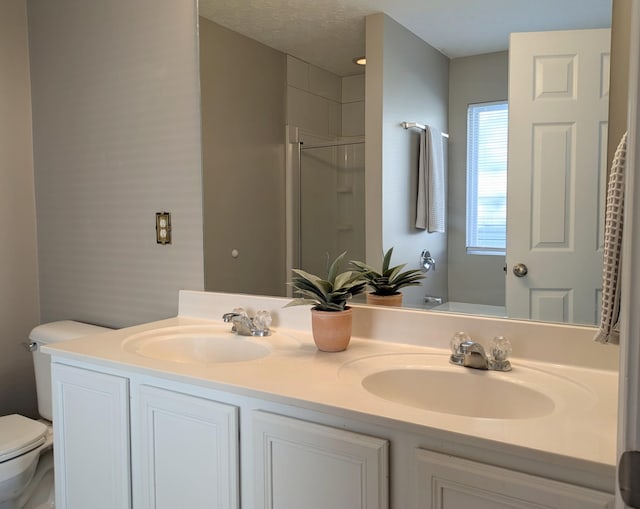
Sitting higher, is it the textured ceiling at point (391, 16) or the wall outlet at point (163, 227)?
the textured ceiling at point (391, 16)

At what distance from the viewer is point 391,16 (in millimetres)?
1434

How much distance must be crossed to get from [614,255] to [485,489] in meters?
0.42

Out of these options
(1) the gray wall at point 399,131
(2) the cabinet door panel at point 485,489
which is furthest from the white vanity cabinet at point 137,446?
(1) the gray wall at point 399,131

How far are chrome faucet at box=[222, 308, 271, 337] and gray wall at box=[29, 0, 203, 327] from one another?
34cm

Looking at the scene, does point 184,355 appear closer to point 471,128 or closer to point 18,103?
point 471,128

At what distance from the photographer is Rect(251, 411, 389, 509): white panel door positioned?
0.92 m

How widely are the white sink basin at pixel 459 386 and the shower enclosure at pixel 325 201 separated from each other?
0.40 metres

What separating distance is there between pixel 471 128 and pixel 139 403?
43.0 inches

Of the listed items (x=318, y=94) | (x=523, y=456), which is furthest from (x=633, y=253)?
(x=318, y=94)

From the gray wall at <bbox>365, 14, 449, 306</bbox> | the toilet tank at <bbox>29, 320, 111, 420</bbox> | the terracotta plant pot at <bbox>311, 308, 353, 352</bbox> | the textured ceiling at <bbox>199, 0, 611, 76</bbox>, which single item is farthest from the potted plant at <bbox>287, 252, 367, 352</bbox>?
the toilet tank at <bbox>29, 320, 111, 420</bbox>

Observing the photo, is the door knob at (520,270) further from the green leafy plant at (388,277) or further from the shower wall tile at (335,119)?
the shower wall tile at (335,119)

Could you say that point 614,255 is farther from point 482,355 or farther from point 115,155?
point 115,155

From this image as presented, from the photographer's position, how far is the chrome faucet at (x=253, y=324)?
1.55 metres

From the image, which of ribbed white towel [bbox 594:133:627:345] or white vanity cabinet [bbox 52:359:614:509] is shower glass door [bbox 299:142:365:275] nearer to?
white vanity cabinet [bbox 52:359:614:509]
